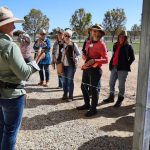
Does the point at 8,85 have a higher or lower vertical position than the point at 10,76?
lower

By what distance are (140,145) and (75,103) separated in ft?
13.7

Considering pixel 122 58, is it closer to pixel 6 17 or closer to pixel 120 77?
pixel 120 77

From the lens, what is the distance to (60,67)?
7.58 m

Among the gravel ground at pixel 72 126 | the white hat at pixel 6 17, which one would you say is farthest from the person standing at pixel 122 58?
the white hat at pixel 6 17

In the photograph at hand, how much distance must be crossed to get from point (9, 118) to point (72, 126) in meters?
2.35

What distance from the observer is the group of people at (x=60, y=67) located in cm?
320

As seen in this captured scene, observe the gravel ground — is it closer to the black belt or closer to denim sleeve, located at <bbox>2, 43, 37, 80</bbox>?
the black belt

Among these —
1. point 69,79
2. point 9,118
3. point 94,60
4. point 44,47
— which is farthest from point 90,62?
point 44,47

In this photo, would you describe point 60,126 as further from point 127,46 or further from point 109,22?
point 109,22

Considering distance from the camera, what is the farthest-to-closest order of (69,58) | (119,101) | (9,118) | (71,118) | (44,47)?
(44,47)
(69,58)
(119,101)
(71,118)
(9,118)

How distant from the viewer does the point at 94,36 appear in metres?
5.95

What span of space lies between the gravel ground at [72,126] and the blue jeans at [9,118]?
1103 mm

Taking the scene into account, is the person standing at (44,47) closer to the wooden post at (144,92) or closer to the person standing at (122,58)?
the person standing at (122,58)

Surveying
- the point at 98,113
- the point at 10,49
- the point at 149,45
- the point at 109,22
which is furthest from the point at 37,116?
the point at 109,22
